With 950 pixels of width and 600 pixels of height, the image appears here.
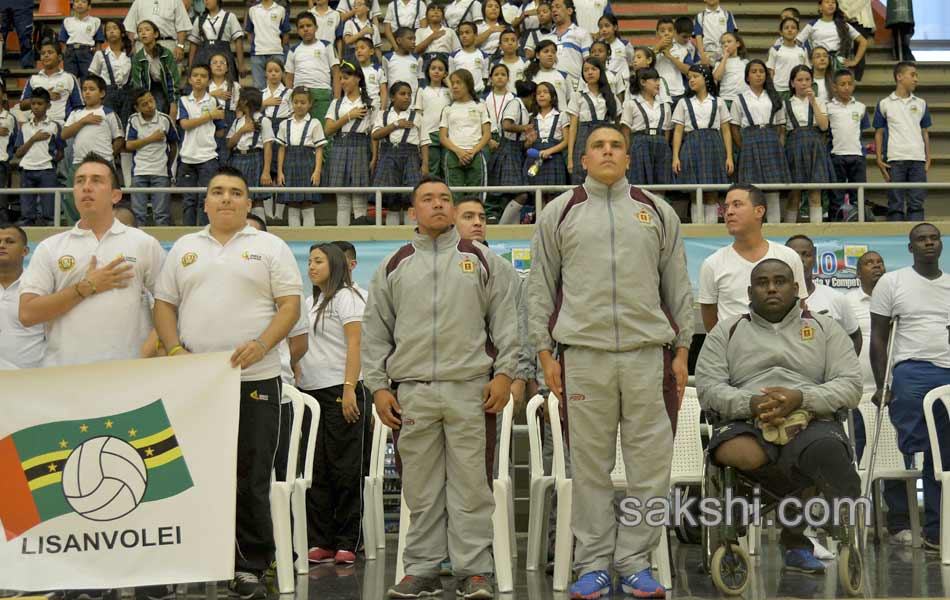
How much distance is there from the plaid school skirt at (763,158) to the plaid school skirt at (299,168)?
4.39 metres

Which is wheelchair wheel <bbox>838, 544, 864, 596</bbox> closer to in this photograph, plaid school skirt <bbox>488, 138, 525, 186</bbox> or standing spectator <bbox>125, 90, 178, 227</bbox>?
plaid school skirt <bbox>488, 138, 525, 186</bbox>

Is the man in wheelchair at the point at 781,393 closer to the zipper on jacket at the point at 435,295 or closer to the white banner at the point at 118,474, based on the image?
the zipper on jacket at the point at 435,295

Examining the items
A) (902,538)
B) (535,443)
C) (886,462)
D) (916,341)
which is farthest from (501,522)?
(916,341)

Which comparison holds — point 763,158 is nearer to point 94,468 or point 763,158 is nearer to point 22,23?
point 94,468

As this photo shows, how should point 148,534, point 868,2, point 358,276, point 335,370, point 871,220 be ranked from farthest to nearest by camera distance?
point 868,2, point 871,220, point 358,276, point 335,370, point 148,534

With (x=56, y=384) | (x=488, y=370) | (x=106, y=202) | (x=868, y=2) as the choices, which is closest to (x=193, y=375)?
(x=56, y=384)

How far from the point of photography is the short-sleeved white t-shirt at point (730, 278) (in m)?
6.07

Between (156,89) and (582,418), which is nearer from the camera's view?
(582,418)

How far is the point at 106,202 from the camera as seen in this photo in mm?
5215

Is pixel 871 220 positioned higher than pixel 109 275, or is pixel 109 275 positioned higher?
pixel 871 220

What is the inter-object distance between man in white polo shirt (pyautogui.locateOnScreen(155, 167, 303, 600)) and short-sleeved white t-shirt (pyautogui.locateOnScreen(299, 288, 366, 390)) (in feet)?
4.44

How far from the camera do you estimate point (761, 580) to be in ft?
18.1

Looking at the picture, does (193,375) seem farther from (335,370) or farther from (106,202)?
(335,370)

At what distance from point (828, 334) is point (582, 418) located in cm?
128
